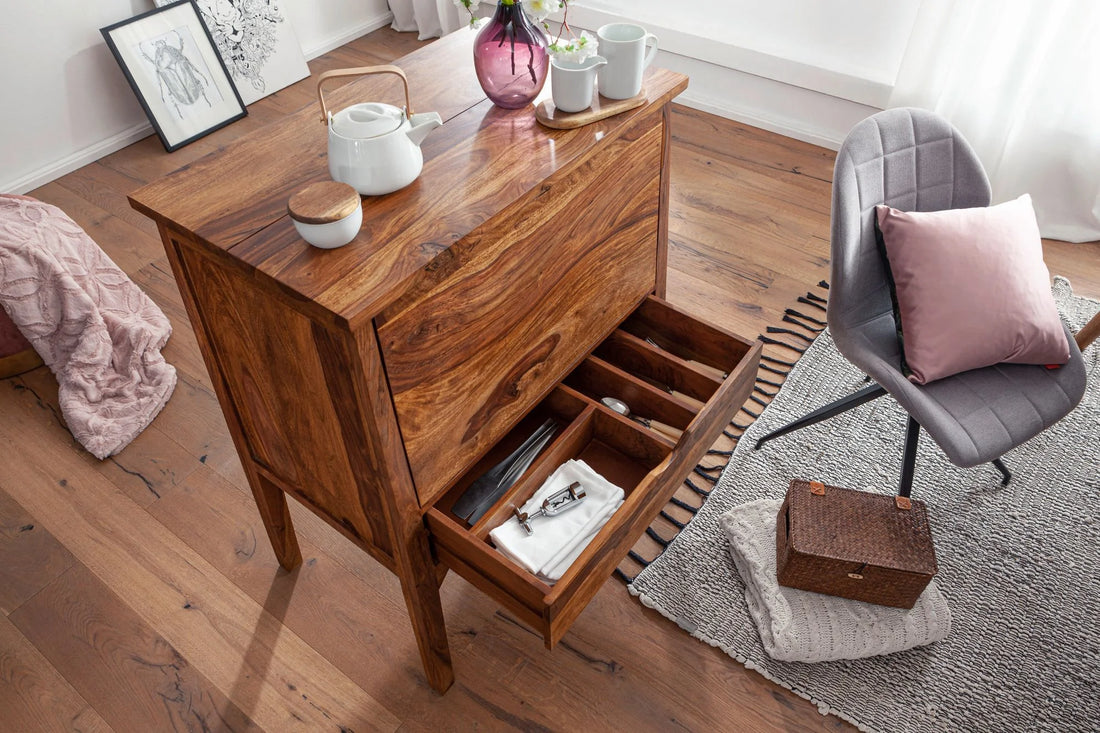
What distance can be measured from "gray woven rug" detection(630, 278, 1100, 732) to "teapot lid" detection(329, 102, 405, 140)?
107cm

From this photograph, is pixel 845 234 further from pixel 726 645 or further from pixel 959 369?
pixel 726 645

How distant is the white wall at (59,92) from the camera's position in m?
2.75

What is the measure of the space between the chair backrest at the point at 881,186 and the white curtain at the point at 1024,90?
0.90m

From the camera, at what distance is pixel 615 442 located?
1.49 m

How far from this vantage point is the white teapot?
1.09 m

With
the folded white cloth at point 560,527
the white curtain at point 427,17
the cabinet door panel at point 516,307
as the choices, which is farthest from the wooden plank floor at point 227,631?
the white curtain at point 427,17

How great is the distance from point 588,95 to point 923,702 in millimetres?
1255

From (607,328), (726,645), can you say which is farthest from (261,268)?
(726,645)

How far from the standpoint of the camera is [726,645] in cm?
162

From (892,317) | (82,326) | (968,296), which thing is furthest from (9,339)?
(968,296)

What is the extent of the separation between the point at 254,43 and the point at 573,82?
99.7 inches

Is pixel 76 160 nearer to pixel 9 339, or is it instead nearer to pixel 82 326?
pixel 9 339

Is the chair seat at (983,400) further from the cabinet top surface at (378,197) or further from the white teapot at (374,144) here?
the white teapot at (374,144)

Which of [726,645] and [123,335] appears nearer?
[726,645]
